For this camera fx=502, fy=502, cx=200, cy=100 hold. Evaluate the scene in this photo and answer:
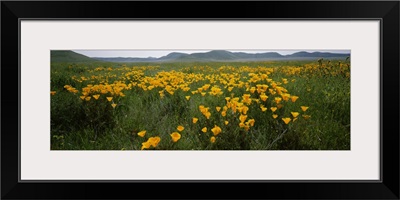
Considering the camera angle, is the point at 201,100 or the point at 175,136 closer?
the point at 175,136

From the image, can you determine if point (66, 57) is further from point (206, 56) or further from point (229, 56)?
point (229, 56)

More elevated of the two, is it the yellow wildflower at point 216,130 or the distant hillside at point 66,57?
the distant hillside at point 66,57

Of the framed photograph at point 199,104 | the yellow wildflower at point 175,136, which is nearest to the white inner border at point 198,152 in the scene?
the framed photograph at point 199,104

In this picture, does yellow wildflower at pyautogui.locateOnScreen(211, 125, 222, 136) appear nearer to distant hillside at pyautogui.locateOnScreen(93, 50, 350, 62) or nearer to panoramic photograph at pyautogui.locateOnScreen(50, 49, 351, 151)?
panoramic photograph at pyautogui.locateOnScreen(50, 49, 351, 151)

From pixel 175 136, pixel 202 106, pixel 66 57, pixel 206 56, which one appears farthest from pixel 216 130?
pixel 66 57

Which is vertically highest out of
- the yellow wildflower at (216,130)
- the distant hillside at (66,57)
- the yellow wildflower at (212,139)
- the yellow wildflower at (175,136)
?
the distant hillside at (66,57)

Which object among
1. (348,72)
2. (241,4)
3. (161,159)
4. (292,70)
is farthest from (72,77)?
(348,72)

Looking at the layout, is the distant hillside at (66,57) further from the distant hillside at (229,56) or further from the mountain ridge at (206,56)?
the distant hillside at (229,56)

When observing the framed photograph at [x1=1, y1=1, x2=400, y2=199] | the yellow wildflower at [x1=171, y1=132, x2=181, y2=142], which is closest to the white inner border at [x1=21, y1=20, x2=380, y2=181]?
the framed photograph at [x1=1, y1=1, x2=400, y2=199]
